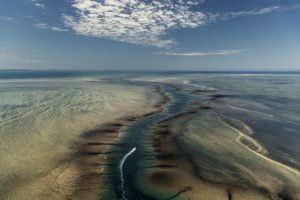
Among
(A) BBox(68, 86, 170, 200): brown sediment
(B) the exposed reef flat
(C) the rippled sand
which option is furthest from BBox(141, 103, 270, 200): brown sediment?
(C) the rippled sand

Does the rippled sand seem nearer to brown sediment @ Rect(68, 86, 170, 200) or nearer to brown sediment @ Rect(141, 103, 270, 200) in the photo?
brown sediment @ Rect(68, 86, 170, 200)

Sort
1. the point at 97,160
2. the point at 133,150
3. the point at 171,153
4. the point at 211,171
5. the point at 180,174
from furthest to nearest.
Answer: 1. the point at 133,150
2. the point at 171,153
3. the point at 97,160
4. the point at 211,171
5. the point at 180,174

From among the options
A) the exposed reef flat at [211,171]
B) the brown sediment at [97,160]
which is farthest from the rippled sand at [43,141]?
the exposed reef flat at [211,171]

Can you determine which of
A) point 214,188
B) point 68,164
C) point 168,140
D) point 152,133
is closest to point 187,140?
point 168,140

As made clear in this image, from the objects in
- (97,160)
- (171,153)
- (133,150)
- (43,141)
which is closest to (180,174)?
(171,153)

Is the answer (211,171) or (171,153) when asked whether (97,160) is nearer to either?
(171,153)

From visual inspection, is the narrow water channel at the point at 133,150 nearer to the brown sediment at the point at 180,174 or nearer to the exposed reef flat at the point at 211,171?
the exposed reef flat at the point at 211,171

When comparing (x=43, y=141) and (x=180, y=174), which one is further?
(x=43, y=141)

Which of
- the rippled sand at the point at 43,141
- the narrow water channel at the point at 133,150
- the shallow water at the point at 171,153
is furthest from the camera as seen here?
the shallow water at the point at 171,153

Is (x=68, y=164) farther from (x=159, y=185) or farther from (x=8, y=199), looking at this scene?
(x=159, y=185)
